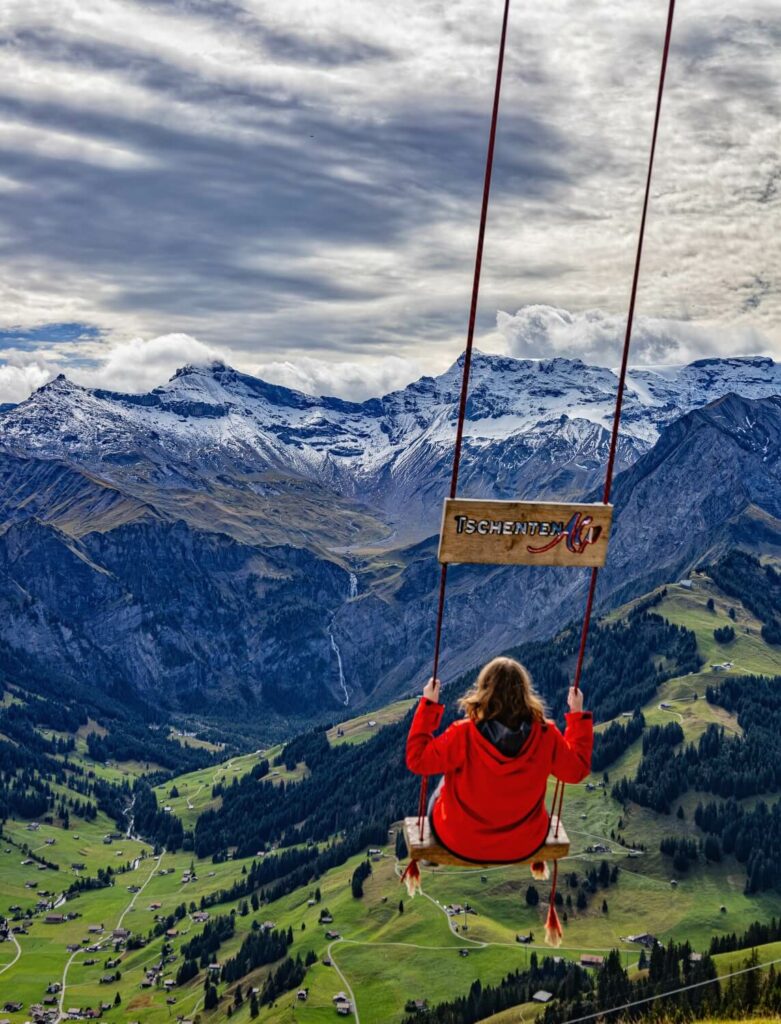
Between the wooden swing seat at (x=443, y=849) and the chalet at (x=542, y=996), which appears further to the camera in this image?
the chalet at (x=542, y=996)

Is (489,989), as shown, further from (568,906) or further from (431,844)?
(431,844)

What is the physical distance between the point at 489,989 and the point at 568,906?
A: 132 feet

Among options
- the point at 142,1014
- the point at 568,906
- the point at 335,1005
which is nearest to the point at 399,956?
the point at 335,1005

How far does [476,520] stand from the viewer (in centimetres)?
1836

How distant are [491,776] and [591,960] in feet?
554

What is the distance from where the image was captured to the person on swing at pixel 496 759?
16.8 meters

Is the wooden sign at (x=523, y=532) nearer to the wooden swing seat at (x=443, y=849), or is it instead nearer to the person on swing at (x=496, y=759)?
the person on swing at (x=496, y=759)

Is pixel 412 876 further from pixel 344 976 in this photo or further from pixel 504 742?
pixel 344 976

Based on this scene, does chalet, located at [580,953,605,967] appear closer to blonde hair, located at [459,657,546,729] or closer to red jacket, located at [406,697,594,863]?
red jacket, located at [406,697,594,863]

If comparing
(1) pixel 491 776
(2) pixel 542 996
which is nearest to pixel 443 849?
(1) pixel 491 776

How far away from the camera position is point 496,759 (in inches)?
678

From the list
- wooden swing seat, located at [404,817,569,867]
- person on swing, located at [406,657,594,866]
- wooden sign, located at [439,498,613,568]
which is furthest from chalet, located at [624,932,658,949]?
wooden sign, located at [439,498,613,568]

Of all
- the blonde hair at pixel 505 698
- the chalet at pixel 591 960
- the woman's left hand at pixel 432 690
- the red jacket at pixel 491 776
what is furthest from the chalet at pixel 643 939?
the blonde hair at pixel 505 698

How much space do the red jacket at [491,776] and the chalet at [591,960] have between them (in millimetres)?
163437
